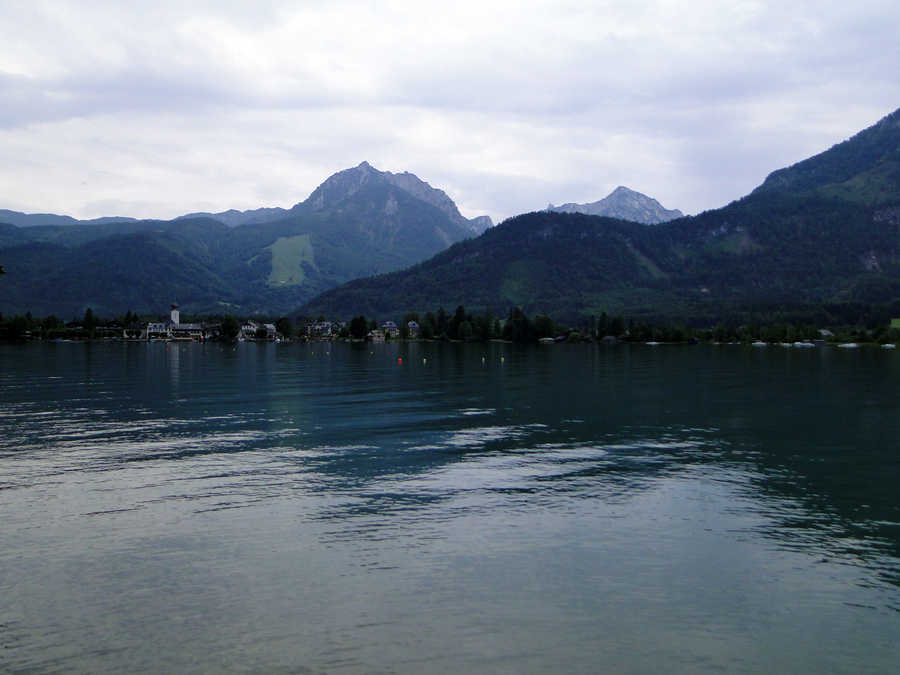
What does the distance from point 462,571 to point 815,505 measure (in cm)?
2279

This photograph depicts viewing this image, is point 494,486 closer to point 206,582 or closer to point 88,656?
point 206,582

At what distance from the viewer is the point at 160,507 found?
3462 centimetres

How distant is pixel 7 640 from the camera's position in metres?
20.2

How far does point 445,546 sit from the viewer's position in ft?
95.7

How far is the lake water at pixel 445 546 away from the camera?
2042 centimetres

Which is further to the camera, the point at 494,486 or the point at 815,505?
the point at 494,486

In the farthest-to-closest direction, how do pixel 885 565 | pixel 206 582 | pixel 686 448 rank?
pixel 686 448
pixel 885 565
pixel 206 582

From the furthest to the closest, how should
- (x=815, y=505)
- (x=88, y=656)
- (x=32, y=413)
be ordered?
(x=32, y=413) < (x=815, y=505) < (x=88, y=656)

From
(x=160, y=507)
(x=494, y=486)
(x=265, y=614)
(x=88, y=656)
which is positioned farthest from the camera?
(x=494, y=486)

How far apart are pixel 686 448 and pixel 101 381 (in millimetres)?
92746

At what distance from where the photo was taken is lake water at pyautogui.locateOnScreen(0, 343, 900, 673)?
67.0 ft

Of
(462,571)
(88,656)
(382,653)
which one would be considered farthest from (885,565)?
(88,656)


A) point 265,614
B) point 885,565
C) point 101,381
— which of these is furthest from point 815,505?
point 101,381

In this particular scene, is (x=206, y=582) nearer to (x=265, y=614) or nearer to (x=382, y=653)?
(x=265, y=614)
